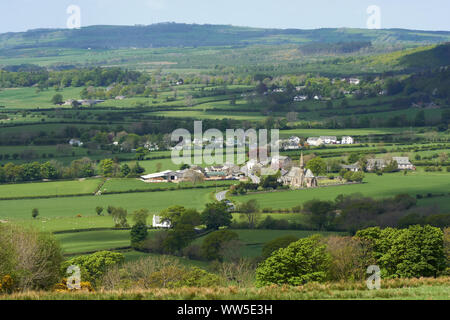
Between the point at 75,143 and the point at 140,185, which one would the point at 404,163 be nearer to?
the point at 140,185

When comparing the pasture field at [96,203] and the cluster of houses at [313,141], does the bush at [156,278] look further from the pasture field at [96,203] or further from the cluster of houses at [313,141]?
the cluster of houses at [313,141]

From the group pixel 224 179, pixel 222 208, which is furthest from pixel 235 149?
pixel 222 208

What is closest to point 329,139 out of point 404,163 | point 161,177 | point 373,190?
point 404,163

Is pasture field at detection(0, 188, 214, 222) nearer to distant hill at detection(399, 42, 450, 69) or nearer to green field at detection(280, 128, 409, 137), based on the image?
green field at detection(280, 128, 409, 137)

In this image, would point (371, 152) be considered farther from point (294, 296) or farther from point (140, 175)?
point (294, 296)

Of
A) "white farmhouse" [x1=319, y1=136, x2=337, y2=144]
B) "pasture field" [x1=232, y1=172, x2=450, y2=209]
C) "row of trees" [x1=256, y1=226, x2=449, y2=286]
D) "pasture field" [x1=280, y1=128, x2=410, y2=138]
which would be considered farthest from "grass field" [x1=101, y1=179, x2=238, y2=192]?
"row of trees" [x1=256, y1=226, x2=449, y2=286]

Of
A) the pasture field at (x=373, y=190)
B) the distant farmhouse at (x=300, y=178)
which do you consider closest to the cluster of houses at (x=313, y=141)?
the distant farmhouse at (x=300, y=178)
